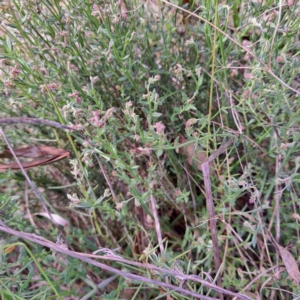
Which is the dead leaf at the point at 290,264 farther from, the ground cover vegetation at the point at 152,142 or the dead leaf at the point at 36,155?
the dead leaf at the point at 36,155

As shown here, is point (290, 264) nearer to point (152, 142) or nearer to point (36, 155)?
point (152, 142)

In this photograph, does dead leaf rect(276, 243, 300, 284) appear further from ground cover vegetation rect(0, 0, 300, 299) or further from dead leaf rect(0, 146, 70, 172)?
dead leaf rect(0, 146, 70, 172)

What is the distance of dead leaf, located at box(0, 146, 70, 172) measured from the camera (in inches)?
46.4

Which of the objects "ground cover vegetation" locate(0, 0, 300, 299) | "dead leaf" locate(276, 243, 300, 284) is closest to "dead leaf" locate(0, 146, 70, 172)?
"ground cover vegetation" locate(0, 0, 300, 299)

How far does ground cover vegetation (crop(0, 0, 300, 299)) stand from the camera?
0.95 metres

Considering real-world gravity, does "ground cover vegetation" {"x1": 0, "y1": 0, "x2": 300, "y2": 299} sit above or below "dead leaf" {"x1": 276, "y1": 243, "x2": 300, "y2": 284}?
above

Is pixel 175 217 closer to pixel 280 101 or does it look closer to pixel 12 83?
pixel 280 101

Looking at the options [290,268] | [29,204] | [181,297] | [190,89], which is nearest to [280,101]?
[190,89]

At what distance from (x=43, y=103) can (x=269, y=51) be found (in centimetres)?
64

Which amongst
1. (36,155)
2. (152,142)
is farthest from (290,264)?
(36,155)

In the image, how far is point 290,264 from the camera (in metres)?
1.04

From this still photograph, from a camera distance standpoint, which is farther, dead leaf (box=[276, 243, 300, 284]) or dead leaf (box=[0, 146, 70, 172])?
dead leaf (box=[0, 146, 70, 172])

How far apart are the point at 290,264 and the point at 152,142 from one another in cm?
49

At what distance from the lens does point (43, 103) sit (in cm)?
115
